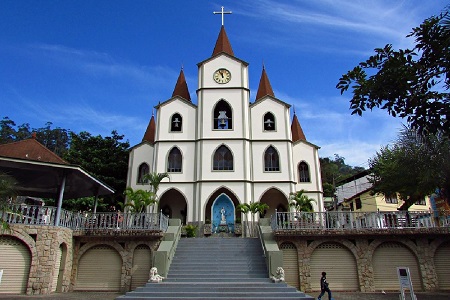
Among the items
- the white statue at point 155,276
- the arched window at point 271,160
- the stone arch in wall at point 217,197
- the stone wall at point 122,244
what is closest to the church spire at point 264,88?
the arched window at point 271,160

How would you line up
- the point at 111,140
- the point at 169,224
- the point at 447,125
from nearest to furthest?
the point at 447,125, the point at 169,224, the point at 111,140

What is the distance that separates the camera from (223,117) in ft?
78.6

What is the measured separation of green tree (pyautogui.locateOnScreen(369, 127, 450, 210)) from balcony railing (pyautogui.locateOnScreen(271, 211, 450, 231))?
5.02ft

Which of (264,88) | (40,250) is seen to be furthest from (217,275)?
(264,88)

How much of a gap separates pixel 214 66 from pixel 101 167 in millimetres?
11501

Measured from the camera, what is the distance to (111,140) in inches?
1144

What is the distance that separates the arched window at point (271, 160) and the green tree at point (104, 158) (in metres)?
11.0

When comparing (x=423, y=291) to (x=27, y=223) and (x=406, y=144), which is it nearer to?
(x=406, y=144)

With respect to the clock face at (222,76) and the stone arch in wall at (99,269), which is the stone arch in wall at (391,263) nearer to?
the stone arch in wall at (99,269)

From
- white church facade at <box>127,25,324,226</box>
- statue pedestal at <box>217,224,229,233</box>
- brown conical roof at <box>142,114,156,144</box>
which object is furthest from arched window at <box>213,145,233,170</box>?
brown conical roof at <box>142,114,156,144</box>

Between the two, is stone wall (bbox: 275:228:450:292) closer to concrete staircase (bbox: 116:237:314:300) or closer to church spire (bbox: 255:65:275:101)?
concrete staircase (bbox: 116:237:314:300)

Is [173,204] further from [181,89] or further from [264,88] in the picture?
[264,88]

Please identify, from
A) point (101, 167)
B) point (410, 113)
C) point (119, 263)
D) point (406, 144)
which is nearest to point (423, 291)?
point (406, 144)

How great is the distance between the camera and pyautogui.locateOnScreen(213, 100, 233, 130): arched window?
78.7ft
